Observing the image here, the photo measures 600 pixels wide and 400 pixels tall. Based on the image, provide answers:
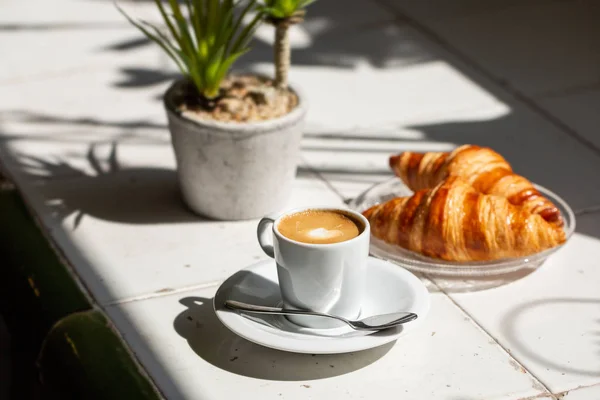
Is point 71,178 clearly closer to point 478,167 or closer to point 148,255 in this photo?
point 148,255

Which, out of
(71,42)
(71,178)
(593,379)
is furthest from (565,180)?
(71,42)

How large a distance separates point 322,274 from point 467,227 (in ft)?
1.36

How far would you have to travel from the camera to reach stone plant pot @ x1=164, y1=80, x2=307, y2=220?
2119 millimetres

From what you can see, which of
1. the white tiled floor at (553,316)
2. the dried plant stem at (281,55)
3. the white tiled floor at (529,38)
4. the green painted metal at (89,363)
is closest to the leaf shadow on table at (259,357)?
the green painted metal at (89,363)

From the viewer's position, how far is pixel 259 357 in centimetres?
175

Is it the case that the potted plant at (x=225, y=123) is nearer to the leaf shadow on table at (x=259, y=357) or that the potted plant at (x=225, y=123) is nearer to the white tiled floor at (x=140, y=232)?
the white tiled floor at (x=140, y=232)

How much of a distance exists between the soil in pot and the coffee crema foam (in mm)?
449

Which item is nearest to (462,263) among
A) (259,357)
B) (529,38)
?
(259,357)

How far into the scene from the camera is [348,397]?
1.64 m

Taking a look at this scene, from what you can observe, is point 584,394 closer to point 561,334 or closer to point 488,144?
point 561,334

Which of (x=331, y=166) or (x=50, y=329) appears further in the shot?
(x=331, y=166)

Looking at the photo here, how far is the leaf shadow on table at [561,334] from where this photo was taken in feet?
5.69

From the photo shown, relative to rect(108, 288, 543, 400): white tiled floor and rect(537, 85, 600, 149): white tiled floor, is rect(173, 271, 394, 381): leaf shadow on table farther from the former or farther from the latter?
rect(537, 85, 600, 149): white tiled floor

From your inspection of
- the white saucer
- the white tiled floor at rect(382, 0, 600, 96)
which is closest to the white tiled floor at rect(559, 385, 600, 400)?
the white saucer
